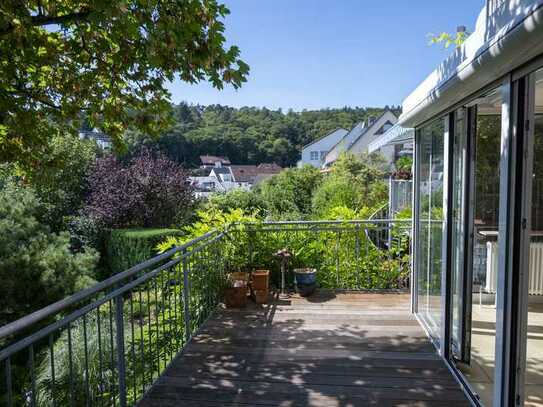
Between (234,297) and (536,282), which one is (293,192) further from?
(536,282)

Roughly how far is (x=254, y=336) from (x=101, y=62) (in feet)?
9.38

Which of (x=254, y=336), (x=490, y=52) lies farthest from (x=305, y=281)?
(x=490, y=52)

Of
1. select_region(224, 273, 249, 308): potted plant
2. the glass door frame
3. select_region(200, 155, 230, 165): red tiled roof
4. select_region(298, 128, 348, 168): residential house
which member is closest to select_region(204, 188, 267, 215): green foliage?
select_region(224, 273, 249, 308): potted plant

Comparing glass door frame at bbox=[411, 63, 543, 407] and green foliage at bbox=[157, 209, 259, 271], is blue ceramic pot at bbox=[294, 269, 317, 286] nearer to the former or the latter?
green foliage at bbox=[157, 209, 259, 271]

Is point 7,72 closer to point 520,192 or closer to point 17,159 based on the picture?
point 17,159

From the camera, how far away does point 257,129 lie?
4359 centimetres

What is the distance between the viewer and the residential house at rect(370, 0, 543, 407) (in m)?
1.96

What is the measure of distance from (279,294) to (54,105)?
3376 mm

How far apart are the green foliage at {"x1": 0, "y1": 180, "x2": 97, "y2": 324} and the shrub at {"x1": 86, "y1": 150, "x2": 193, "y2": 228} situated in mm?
3500

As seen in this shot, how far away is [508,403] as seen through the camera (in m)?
2.06

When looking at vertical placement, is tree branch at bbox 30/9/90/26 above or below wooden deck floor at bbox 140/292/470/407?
above

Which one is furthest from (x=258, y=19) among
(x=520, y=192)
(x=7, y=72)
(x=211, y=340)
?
(x=520, y=192)

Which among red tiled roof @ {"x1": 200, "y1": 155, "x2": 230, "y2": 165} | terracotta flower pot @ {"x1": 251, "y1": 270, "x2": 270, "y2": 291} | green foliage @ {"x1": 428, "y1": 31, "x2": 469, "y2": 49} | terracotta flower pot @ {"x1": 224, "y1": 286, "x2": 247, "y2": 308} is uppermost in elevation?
red tiled roof @ {"x1": 200, "y1": 155, "x2": 230, "y2": 165}

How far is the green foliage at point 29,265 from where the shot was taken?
17.8 feet
